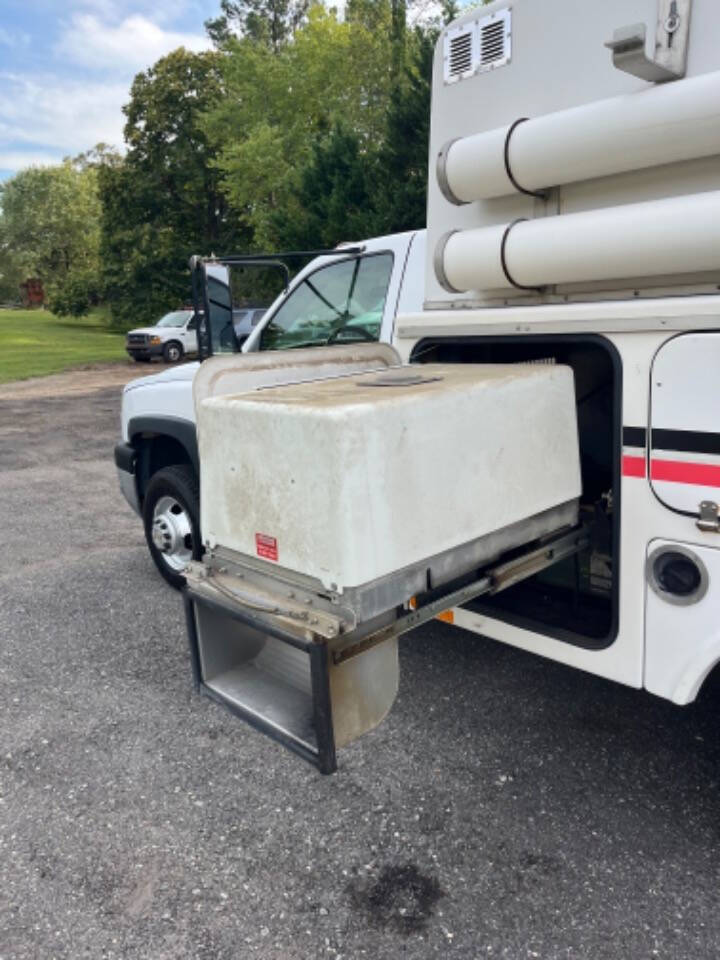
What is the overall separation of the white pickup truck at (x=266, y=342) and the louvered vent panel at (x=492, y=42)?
1.14m

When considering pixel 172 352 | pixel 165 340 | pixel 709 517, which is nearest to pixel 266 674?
pixel 709 517

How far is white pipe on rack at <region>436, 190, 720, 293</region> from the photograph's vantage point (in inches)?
90.1

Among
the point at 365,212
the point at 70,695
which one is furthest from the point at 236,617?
the point at 365,212

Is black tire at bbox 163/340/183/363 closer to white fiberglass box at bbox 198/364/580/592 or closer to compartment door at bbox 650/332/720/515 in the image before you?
white fiberglass box at bbox 198/364/580/592

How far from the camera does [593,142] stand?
252 cm

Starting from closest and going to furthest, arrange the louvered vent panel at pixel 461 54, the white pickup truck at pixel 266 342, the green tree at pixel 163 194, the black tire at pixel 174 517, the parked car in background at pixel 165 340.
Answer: the louvered vent panel at pixel 461 54
the white pickup truck at pixel 266 342
the black tire at pixel 174 517
the parked car in background at pixel 165 340
the green tree at pixel 163 194

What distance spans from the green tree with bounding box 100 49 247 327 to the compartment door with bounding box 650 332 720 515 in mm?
32751

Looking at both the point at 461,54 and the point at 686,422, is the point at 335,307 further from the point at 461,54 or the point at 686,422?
the point at 686,422

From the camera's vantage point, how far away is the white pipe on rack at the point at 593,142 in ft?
7.54

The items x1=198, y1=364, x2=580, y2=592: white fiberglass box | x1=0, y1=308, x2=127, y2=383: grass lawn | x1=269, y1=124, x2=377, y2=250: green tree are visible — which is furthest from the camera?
x1=0, y1=308, x2=127, y2=383: grass lawn

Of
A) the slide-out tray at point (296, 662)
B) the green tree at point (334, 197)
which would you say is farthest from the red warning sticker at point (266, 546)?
the green tree at point (334, 197)

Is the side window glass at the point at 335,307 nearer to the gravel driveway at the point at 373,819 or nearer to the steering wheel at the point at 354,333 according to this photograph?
the steering wheel at the point at 354,333

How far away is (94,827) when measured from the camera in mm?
2783

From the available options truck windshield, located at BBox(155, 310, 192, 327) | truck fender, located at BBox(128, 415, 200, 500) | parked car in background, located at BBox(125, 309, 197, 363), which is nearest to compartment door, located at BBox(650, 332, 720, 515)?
truck fender, located at BBox(128, 415, 200, 500)
